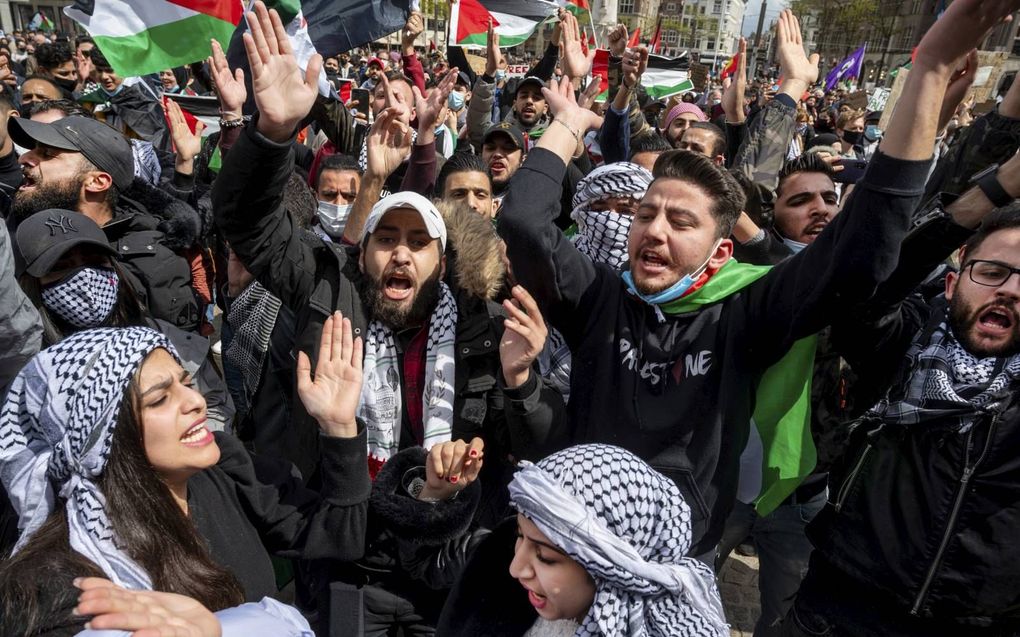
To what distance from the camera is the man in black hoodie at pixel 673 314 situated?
1.91 m

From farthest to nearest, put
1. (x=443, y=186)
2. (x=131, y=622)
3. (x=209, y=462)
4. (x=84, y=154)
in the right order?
1. (x=443, y=186)
2. (x=84, y=154)
3. (x=209, y=462)
4. (x=131, y=622)

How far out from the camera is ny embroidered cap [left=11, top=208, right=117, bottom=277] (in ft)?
7.57

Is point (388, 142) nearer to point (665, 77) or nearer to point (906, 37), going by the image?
point (665, 77)

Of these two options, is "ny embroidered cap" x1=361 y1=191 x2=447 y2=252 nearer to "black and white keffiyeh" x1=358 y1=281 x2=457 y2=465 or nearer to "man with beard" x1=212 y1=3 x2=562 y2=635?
"man with beard" x1=212 y1=3 x2=562 y2=635

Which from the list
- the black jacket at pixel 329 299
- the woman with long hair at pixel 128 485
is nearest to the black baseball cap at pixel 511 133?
the black jacket at pixel 329 299

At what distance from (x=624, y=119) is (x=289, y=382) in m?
2.83

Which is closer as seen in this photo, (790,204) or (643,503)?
(643,503)

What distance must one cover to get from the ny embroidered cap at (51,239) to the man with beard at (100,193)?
48 centimetres

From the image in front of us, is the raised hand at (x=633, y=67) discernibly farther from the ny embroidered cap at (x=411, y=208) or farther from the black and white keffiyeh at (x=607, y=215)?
the ny embroidered cap at (x=411, y=208)

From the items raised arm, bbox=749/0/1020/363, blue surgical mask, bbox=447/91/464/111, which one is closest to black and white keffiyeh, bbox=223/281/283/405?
raised arm, bbox=749/0/1020/363

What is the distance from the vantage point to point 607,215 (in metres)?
2.72

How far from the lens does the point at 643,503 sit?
58.4 inches

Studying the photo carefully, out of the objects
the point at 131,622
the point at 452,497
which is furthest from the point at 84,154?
the point at 131,622

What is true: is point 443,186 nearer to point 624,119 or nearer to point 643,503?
point 624,119
